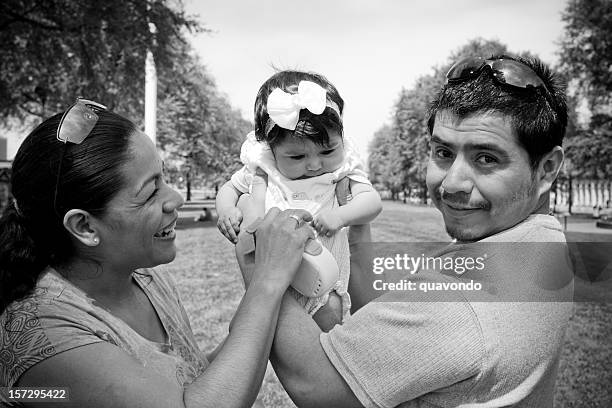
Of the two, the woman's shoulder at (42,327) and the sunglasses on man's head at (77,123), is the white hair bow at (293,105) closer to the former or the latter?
the sunglasses on man's head at (77,123)

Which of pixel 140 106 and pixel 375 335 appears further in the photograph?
pixel 140 106

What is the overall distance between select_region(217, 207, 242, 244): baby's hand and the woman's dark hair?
0.49 m

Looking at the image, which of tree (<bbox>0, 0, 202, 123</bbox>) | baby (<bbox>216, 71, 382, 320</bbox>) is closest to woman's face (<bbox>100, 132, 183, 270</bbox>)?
baby (<bbox>216, 71, 382, 320</bbox>)

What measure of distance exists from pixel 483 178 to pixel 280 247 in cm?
68

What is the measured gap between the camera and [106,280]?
190 centimetres

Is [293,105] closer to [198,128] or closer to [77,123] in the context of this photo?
[77,123]

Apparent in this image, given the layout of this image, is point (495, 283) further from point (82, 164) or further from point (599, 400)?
point (599, 400)

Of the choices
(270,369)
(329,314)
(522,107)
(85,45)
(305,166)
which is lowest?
(270,369)

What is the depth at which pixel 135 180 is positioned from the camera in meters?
1.82

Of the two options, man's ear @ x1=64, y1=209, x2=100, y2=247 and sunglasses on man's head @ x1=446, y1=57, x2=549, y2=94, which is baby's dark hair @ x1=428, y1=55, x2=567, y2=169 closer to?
sunglasses on man's head @ x1=446, y1=57, x2=549, y2=94

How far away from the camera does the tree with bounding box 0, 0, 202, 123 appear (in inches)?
491

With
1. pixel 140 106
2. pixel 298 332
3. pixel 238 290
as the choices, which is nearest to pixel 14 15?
pixel 140 106

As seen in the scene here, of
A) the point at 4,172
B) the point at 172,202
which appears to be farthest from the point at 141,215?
the point at 4,172

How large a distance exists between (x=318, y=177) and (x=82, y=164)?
1.02 metres
